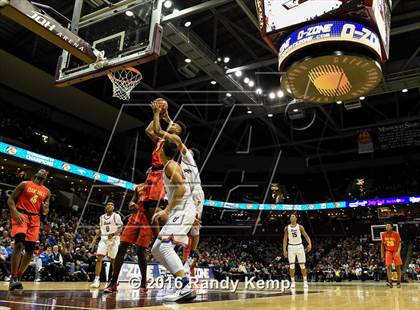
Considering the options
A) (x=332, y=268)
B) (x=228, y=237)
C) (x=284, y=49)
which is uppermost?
(x=284, y=49)

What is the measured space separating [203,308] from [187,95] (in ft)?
56.9

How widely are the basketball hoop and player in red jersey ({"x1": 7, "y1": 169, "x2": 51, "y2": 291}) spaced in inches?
144

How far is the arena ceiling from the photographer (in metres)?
13.2

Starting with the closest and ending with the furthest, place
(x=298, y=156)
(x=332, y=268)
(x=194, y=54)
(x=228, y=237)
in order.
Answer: (x=194, y=54)
(x=332, y=268)
(x=228, y=237)
(x=298, y=156)

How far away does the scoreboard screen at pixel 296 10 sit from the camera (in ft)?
18.9

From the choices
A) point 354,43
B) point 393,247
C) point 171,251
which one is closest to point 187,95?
point 393,247

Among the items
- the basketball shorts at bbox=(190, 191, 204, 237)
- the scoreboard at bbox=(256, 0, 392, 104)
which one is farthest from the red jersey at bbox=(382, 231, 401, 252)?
the basketball shorts at bbox=(190, 191, 204, 237)

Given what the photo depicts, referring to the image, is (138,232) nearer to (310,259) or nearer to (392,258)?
(392,258)

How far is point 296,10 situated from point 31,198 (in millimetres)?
4831

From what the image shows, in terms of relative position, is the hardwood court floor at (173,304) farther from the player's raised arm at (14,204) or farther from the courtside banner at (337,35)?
the courtside banner at (337,35)

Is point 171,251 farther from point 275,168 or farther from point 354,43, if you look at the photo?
point 275,168

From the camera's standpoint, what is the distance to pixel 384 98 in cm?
2030

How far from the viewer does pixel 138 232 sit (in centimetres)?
484

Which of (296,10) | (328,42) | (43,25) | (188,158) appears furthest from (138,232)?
(296,10)
